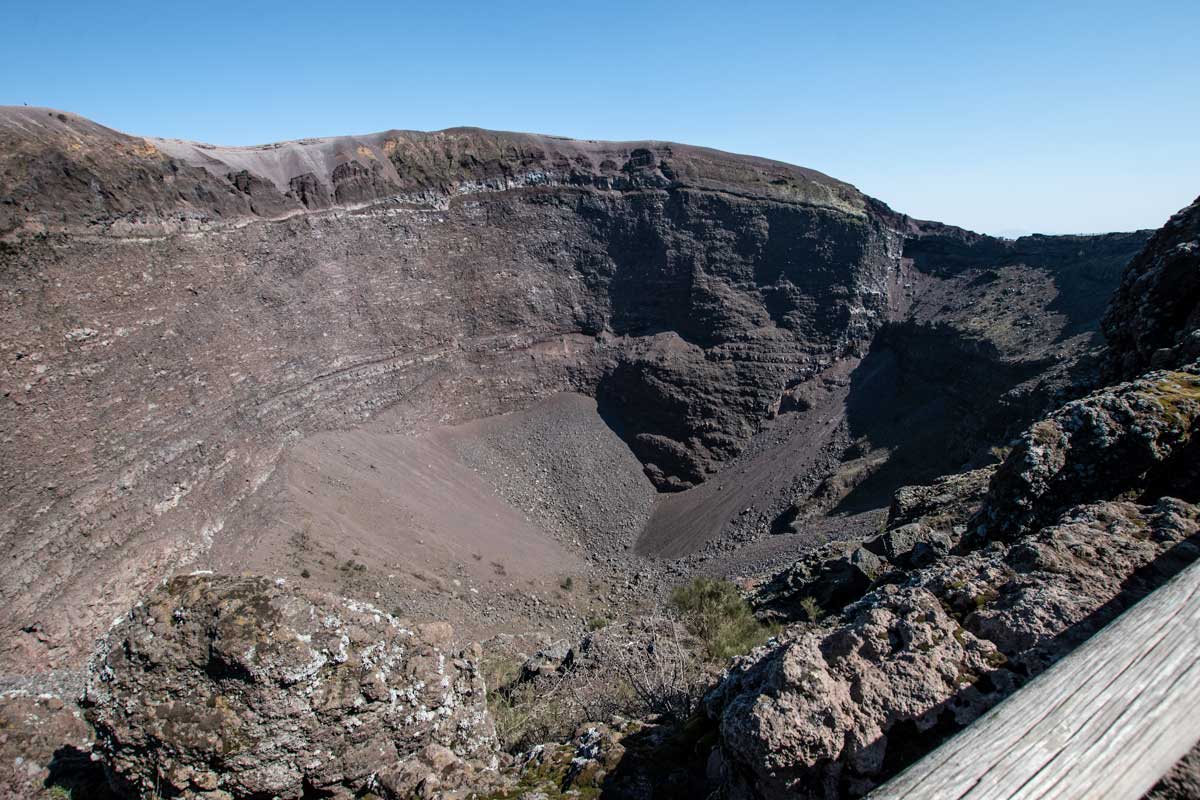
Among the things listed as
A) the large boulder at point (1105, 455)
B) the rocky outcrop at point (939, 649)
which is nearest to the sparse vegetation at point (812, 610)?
the large boulder at point (1105, 455)

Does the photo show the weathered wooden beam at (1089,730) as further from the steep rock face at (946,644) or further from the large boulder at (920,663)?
the large boulder at (920,663)

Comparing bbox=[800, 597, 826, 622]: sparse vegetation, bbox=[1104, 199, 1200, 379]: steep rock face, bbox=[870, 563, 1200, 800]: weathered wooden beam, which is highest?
bbox=[1104, 199, 1200, 379]: steep rock face

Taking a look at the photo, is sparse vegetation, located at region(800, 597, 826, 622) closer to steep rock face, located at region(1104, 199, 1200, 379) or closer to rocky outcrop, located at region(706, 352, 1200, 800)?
steep rock face, located at region(1104, 199, 1200, 379)

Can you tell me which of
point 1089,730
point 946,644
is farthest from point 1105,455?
point 1089,730

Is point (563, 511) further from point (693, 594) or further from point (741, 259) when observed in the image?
point (741, 259)

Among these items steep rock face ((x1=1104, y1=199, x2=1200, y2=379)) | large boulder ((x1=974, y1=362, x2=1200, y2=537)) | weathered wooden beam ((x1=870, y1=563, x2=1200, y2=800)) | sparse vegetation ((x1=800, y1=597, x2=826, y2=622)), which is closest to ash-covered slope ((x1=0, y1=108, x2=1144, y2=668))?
steep rock face ((x1=1104, y1=199, x2=1200, y2=379))

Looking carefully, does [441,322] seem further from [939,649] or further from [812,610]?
[939,649]
